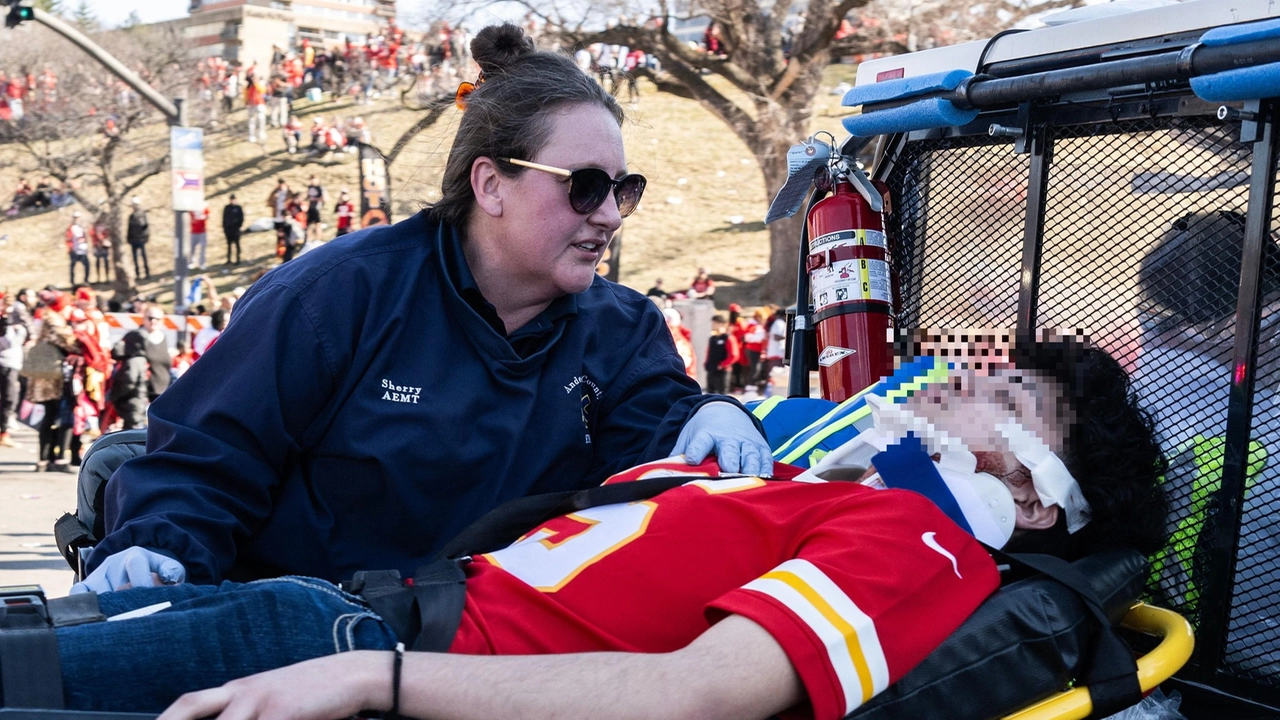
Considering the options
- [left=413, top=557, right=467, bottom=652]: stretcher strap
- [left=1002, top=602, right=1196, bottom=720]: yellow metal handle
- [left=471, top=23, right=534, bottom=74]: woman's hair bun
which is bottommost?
[left=1002, top=602, right=1196, bottom=720]: yellow metal handle

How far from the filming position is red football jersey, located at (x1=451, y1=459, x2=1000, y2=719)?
1947 mm

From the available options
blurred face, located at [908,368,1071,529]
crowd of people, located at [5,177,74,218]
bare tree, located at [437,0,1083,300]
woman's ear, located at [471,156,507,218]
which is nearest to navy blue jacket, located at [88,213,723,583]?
woman's ear, located at [471,156,507,218]

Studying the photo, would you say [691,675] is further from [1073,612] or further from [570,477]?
[570,477]

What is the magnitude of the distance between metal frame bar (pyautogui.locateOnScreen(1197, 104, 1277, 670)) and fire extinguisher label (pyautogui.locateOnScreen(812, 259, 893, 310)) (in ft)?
3.73

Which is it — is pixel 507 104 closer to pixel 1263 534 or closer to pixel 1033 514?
pixel 1033 514

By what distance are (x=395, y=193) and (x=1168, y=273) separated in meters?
23.3

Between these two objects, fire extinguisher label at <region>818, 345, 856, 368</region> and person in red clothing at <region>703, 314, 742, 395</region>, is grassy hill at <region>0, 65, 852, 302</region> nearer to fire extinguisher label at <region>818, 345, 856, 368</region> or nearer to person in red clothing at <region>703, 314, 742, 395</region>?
person in red clothing at <region>703, 314, 742, 395</region>

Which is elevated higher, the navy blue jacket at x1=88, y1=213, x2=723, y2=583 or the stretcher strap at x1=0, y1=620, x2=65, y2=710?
the navy blue jacket at x1=88, y1=213, x2=723, y2=583

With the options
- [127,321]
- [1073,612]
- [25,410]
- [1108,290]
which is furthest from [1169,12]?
[127,321]

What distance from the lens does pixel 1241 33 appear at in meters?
2.26

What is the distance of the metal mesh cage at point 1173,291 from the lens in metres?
2.48

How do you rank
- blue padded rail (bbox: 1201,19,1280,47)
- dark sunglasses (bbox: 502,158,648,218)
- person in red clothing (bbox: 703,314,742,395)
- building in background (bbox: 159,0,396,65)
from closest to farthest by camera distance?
blue padded rail (bbox: 1201,19,1280,47) → dark sunglasses (bbox: 502,158,648,218) → person in red clothing (bbox: 703,314,742,395) → building in background (bbox: 159,0,396,65)

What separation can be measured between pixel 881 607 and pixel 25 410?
40.7ft

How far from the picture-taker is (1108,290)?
286 centimetres
